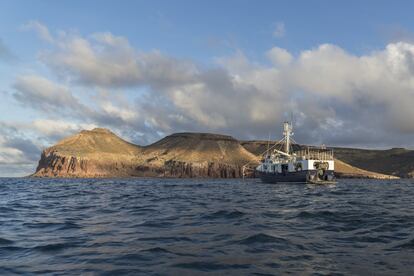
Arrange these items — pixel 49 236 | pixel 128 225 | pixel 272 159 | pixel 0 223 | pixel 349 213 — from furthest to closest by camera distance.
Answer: pixel 272 159 → pixel 349 213 → pixel 0 223 → pixel 128 225 → pixel 49 236

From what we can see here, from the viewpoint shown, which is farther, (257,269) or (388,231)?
(388,231)

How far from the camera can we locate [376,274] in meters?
13.2

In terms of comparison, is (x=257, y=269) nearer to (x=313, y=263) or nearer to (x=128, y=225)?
(x=313, y=263)

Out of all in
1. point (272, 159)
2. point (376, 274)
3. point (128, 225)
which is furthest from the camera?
point (272, 159)

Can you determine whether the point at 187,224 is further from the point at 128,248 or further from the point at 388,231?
the point at 388,231

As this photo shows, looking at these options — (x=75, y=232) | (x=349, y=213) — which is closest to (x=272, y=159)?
(x=349, y=213)

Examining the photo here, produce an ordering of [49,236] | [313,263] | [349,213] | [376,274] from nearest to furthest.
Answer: [376,274] < [313,263] < [49,236] < [349,213]

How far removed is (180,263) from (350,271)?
18.1 ft

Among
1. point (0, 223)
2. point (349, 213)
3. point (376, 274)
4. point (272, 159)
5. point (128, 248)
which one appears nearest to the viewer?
point (376, 274)

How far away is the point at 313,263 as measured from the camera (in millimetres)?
14766

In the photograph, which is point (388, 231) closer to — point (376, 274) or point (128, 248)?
point (376, 274)

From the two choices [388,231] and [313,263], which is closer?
[313,263]

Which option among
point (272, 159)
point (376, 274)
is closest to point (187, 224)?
point (376, 274)

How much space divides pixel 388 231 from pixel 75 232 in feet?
51.2
